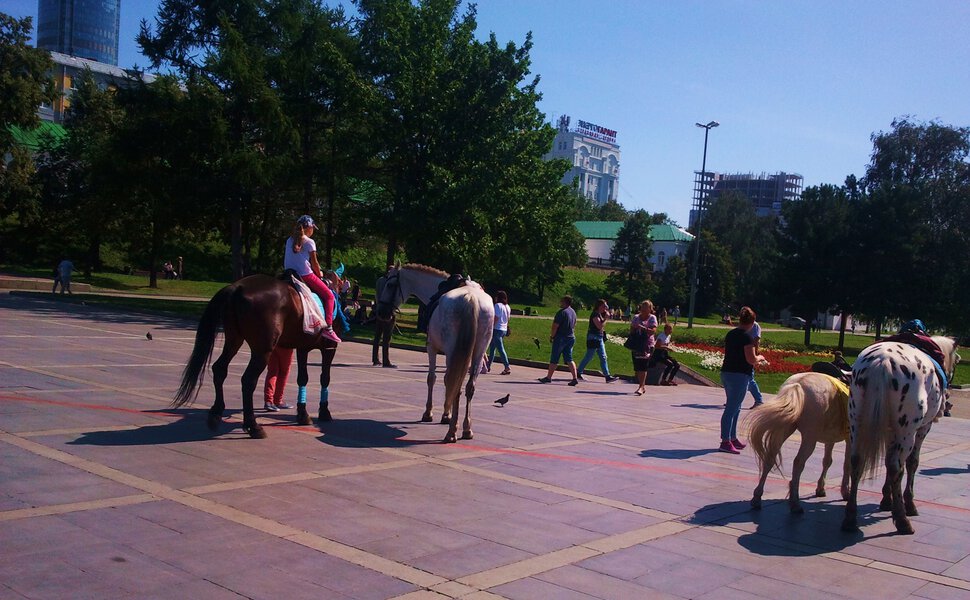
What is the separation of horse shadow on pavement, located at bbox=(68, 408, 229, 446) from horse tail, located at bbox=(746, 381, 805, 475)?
230 inches

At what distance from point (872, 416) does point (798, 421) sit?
0.77 m

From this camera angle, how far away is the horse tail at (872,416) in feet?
25.3

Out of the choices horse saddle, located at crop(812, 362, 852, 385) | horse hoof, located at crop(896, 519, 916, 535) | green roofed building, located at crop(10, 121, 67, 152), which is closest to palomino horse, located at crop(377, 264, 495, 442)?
horse saddle, located at crop(812, 362, 852, 385)

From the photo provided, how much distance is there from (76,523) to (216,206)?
30.0 meters

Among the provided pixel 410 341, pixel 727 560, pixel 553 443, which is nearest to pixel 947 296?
pixel 410 341

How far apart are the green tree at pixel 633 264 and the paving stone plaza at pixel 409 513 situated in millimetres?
63503

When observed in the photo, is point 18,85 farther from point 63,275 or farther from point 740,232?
point 740,232

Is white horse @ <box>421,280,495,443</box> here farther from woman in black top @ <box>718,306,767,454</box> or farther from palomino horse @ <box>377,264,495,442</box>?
woman in black top @ <box>718,306,767,454</box>

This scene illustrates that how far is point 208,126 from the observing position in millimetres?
32406

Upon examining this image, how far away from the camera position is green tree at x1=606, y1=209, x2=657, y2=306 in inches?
2997

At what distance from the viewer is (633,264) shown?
77688 mm

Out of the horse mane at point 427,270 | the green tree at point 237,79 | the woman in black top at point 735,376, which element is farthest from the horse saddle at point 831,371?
the green tree at point 237,79

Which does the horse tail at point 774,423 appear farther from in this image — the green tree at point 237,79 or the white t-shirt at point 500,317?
the green tree at point 237,79

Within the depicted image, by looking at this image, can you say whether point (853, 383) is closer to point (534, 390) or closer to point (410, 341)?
point (534, 390)
